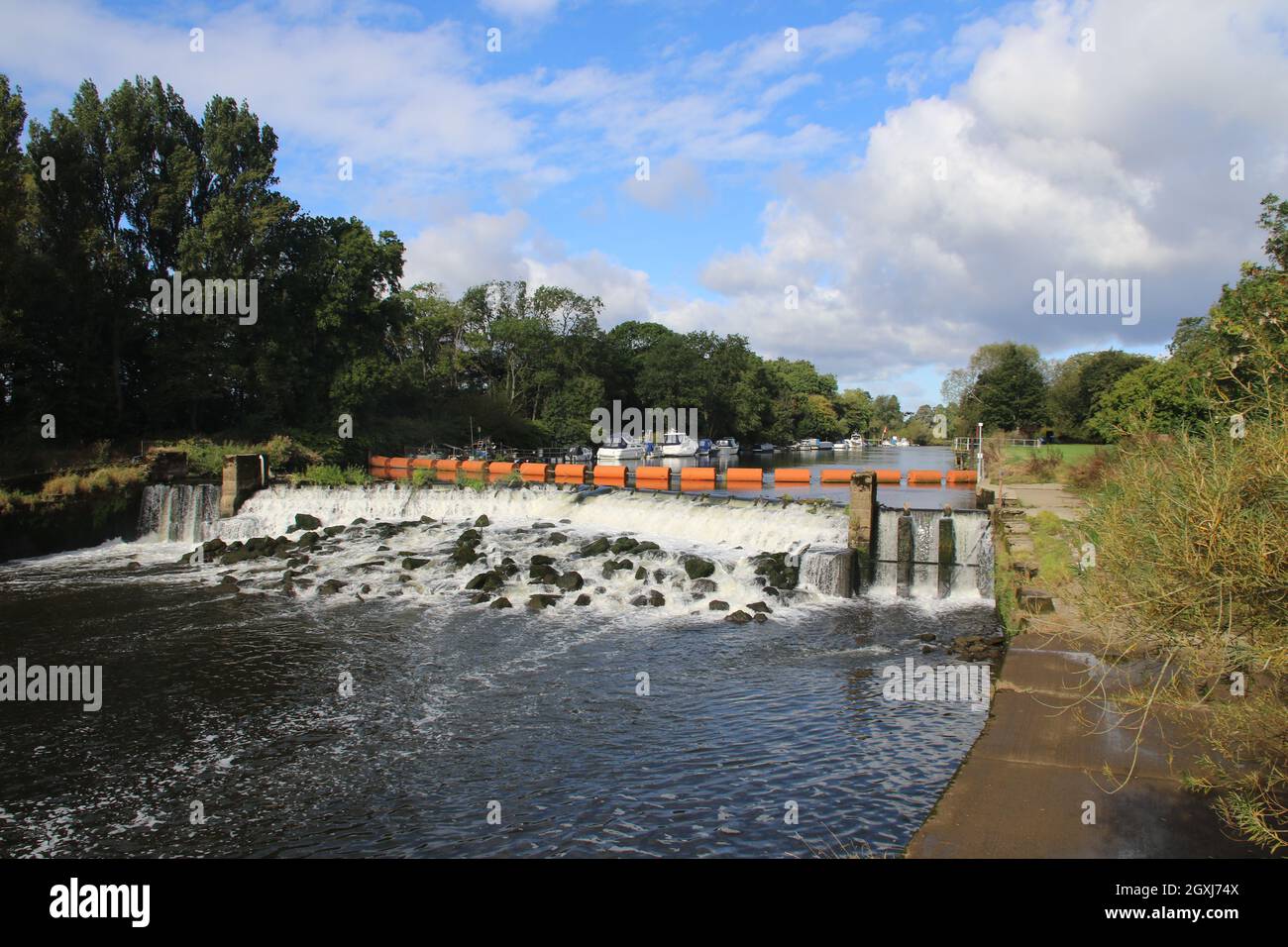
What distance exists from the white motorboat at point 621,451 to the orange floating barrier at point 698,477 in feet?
38.4

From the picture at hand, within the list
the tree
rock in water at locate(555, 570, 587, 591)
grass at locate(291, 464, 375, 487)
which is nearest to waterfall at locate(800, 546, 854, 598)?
rock in water at locate(555, 570, 587, 591)

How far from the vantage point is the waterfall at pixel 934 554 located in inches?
759

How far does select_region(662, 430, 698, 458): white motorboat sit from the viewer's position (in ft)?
212

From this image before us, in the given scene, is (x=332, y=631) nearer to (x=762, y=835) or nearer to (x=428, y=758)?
(x=428, y=758)

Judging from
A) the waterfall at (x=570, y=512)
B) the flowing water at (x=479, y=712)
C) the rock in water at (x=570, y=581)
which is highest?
the waterfall at (x=570, y=512)

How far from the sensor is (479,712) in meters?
12.0

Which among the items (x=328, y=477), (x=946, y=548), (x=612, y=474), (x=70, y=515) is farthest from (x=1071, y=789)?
(x=612, y=474)

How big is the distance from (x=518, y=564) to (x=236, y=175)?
30.7 m

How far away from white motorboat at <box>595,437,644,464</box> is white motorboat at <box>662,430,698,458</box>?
2.29 meters
